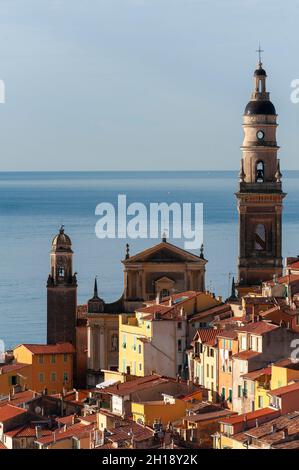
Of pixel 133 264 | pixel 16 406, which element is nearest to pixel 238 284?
pixel 133 264

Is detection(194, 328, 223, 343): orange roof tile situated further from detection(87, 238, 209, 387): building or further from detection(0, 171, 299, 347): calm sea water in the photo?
detection(0, 171, 299, 347): calm sea water

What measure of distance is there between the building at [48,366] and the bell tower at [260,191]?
25.7 feet

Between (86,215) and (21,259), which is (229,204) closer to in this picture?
(86,215)

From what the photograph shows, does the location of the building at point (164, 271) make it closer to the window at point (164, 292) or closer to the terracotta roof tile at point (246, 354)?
the window at point (164, 292)

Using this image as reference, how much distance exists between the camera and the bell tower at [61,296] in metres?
66.6

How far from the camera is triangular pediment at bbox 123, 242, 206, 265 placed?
2611 inches

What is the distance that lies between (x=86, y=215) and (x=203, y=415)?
12024 centimetres

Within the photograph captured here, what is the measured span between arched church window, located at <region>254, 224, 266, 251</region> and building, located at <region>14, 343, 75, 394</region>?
332 inches

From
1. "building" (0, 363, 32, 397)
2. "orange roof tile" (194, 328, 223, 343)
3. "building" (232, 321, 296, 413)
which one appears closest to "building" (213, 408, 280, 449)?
"building" (232, 321, 296, 413)

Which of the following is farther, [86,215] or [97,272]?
[86,215]

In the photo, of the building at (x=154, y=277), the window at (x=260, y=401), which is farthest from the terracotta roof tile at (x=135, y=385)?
the building at (x=154, y=277)

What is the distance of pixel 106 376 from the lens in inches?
2406

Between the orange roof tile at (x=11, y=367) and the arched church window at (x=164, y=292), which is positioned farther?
the arched church window at (x=164, y=292)
